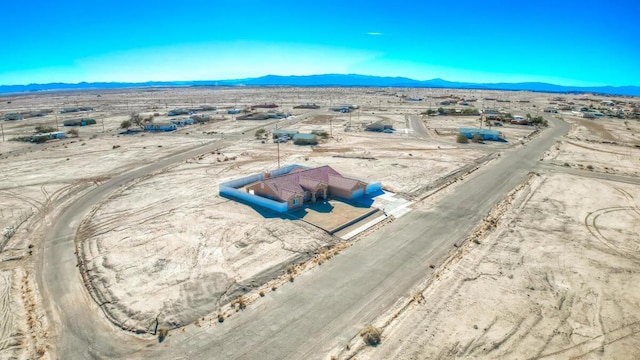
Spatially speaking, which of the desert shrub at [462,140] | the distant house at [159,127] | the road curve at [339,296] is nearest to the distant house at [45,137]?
the distant house at [159,127]

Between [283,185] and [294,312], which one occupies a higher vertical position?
[283,185]

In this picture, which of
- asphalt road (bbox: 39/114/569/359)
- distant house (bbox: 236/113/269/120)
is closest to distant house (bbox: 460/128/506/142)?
asphalt road (bbox: 39/114/569/359)

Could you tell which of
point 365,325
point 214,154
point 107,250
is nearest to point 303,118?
point 214,154

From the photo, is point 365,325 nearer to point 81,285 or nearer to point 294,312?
point 294,312

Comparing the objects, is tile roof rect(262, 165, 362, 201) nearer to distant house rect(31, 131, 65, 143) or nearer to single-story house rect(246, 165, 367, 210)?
single-story house rect(246, 165, 367, 210)

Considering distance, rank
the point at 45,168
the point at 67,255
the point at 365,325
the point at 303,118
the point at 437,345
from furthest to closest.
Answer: the point at 303,118, the point at 45,168, the point at 67,255, the point at 365,325, the point at 437,345

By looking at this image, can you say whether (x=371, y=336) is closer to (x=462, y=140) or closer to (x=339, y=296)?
(x=339, y=296)

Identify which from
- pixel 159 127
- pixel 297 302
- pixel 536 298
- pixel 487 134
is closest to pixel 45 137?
pixel 159 127
